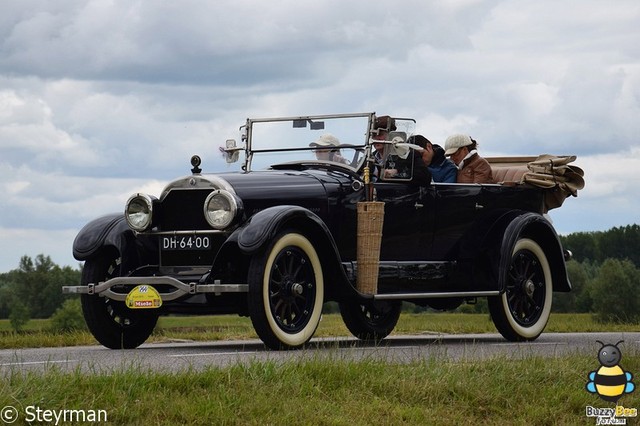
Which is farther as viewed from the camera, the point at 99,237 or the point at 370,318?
the point at 370,318

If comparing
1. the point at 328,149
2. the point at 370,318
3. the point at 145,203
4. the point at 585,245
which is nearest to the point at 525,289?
the point at 370,318

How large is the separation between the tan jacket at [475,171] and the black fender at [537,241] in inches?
23.3

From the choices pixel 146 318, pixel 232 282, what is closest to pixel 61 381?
pixel 232 282

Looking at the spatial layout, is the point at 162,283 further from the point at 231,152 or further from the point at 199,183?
the point at 231,152

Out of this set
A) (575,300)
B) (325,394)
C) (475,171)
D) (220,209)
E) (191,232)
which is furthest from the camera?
(575,300)

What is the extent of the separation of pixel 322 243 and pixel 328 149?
66.4 inches

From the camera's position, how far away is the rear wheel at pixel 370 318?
42.7ft

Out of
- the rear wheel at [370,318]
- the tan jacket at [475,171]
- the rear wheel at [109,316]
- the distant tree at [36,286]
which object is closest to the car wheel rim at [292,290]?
the rear wheel at [109,316]

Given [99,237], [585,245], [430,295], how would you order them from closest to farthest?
1. [99,237]
2. [430,295]
3. [585,245]

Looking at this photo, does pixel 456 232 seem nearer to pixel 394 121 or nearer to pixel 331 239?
pixel 394 121

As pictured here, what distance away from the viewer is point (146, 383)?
6.71 m

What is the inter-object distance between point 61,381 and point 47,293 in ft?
290

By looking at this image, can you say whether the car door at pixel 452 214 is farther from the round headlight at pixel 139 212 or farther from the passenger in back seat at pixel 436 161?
the round headlight at pixel 139 212

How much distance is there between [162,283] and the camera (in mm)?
9852
